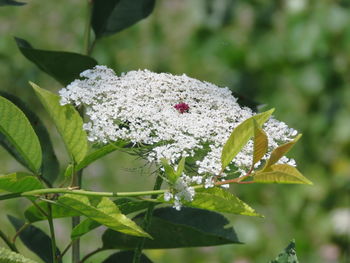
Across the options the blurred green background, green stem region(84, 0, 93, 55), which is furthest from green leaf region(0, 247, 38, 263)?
the blurred green background

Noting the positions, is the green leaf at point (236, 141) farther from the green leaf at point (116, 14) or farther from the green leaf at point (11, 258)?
the green leaf at point (116, 14)

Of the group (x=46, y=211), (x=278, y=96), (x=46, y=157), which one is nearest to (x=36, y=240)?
(x=46, y=157)

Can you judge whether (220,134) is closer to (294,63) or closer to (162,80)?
(162,80)

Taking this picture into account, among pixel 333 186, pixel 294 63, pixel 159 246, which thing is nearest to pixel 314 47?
pixel 294 63

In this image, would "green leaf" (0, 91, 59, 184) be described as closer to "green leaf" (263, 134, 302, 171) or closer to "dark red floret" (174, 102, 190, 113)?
"dark red floret" (174, 102, 190, 113)

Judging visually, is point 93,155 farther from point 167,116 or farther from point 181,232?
point 181,232

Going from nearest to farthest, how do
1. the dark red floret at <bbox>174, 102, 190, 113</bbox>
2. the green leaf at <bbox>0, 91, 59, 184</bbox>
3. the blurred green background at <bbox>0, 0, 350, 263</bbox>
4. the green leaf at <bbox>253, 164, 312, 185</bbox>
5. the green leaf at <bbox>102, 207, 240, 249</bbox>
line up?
1. the green leaf at <bbox>253, 164, 312, 185</bbox>
2. the dark red floret at <bbox>174, 102, 190, 113</bbox>
3. the green leaf at <bbox>102, 207, 240, 249</bbox>
4. the green leaf at <bbox>0, 91, 59, 184</bbox>
5. the blurred green background at <bbox>0, 0, 350, 263</bbox>
